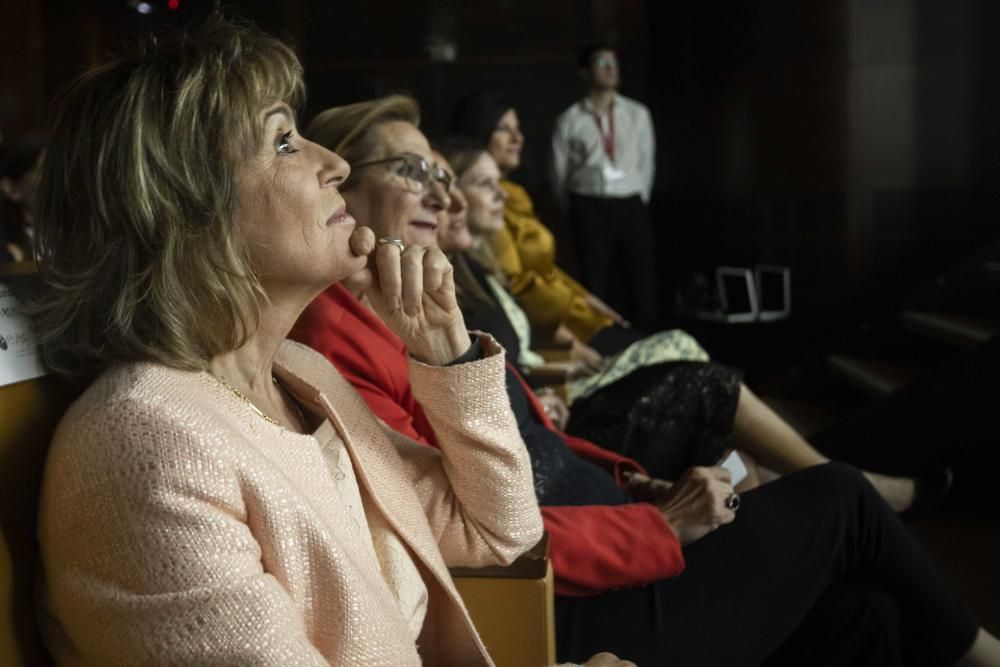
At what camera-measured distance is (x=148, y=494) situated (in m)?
0.96

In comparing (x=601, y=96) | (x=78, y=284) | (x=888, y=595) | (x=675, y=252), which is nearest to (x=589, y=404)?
(x=888, y=595)

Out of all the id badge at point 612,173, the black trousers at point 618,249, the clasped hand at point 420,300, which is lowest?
the black trousers at point 618,249

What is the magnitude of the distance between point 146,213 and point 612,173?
5956 millimetres

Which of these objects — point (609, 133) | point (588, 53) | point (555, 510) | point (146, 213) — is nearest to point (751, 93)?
point (609, 133)

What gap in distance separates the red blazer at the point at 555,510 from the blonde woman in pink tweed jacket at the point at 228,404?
194 millimetres

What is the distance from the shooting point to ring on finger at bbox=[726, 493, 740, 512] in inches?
72.9

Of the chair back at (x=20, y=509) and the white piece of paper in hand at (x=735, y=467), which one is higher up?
the chair back at (x=20, y=509)

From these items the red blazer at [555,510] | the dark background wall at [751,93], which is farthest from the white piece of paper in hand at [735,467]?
the dark background wall at [751,93]

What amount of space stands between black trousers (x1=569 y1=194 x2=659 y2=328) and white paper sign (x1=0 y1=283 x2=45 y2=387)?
585 cm

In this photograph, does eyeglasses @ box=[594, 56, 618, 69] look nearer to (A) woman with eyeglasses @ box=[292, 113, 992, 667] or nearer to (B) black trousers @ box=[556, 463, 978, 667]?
(A) woman with eyeglasses @ box=[292, 113, 992, 667]

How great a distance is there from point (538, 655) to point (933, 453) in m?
2.81

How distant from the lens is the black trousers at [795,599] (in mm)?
1693

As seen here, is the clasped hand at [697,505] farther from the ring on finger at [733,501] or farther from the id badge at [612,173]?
the id badge at [612,173]

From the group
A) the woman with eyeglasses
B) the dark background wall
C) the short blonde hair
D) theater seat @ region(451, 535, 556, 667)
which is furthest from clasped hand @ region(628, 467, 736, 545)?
the dark background wall
